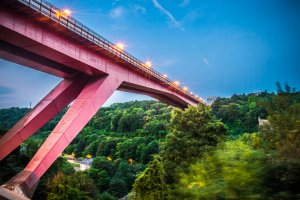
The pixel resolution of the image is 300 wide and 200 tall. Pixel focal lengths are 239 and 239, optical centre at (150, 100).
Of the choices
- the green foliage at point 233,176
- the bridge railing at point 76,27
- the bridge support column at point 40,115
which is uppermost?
the bridge railing at point 76,27

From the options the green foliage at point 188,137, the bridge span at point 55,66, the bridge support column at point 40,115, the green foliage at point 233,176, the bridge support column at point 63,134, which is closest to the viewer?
the green foliage at point 233,176

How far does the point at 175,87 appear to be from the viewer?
31.6 metres

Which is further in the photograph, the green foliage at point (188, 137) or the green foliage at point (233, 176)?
the green foliage at point (188, 137)

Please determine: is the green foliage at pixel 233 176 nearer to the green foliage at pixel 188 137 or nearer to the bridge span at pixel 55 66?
the bridge span at pixel 55 66

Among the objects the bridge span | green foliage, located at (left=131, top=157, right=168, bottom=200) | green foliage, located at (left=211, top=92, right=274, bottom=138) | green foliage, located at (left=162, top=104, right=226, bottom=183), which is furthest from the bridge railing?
green foliage, located at (left=211, top=92, right=274, bottom=138)

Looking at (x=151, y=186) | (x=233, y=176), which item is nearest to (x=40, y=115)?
(x=151, y=186)

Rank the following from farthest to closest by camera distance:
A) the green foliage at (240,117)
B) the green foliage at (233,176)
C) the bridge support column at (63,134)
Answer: the green foliage at (240,117) → the bridge support column at (63,134) → the green foliage at (233,176)

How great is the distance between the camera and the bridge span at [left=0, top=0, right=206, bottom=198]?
11257mm

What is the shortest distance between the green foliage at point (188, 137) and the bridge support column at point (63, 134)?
6.06 metres

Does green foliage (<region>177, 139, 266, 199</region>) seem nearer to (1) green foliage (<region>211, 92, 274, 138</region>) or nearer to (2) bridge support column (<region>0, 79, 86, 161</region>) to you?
(2) bridge support column (<region>0, 79, 86, 161</region>)

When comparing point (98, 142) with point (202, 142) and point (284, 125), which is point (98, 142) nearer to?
point (202, 142)

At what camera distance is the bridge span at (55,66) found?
36.9 feet

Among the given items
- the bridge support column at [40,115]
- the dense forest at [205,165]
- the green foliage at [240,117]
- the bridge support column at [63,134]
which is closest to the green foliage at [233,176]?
the dense forest at [205,165]

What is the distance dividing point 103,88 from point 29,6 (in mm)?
6648
